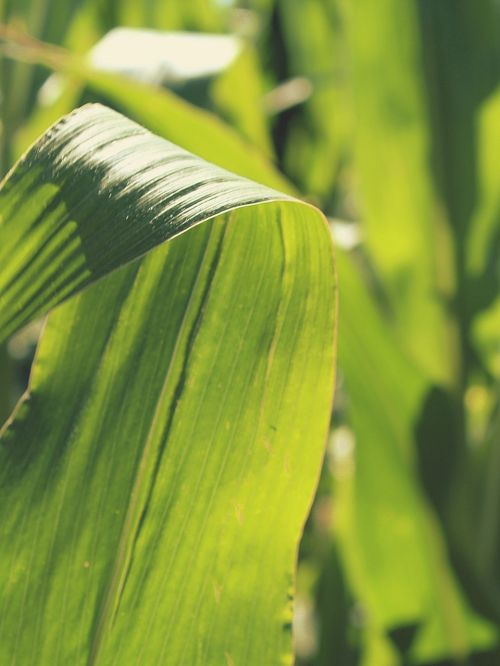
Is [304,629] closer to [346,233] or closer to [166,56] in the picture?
[346,233]

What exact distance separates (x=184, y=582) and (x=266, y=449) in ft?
0.23

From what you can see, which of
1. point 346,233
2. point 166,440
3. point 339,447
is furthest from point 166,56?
point 166,440

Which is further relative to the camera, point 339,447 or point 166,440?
point 339,447

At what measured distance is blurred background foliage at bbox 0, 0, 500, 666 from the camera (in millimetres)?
679

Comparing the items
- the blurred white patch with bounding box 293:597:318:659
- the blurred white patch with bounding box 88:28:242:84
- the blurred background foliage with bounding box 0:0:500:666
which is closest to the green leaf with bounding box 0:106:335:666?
the blurred background foliage with bounding box 0:0:500:666

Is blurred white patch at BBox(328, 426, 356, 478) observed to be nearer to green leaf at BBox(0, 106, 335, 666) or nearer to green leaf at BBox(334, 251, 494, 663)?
green leaf at BBox(334, 251, 494, 663)

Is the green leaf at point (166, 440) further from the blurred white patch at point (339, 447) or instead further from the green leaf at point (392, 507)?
the blurred white patch at point (339, 447)

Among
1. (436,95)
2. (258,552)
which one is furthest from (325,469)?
(258,552)

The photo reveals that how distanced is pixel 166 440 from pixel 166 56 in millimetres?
556

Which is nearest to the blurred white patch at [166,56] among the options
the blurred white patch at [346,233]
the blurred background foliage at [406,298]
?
the blurred background foliage at [406,298]

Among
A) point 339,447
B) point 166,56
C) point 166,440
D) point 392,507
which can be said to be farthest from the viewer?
point 339,447

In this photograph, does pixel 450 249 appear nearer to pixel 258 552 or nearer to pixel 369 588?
pixel 369 588

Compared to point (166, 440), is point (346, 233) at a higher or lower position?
lower

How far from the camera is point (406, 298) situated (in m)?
0.77
